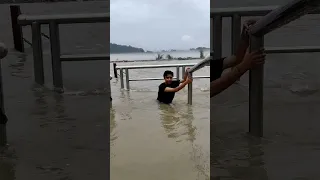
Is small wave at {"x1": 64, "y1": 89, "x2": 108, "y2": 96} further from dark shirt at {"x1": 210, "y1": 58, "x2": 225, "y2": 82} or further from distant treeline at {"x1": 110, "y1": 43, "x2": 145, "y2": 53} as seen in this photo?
dark shirt at {"x1": 210, "y1": 58, "x2": 225, "y2": 82}

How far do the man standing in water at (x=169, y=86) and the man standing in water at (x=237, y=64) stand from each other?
57mm

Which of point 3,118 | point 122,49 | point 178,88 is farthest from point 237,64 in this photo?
point 3,118

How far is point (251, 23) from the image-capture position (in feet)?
2.28

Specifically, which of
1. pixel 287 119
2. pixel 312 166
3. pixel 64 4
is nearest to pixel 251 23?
pixel 287 119

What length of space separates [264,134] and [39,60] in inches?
24.2

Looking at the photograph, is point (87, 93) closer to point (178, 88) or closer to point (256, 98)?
point (178, 88)

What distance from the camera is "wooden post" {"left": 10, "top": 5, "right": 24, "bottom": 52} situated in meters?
0.89

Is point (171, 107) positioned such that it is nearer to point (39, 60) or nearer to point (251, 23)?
point (251, 23)

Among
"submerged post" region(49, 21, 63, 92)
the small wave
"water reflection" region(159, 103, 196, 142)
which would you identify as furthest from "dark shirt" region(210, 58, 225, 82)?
"submerged post" region(49, 21, 63, 92)

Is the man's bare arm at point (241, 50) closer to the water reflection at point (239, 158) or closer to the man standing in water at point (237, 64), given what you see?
the man standing in water at point (237, 64)

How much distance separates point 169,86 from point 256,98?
0.67ft

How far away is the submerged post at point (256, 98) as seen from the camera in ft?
2.39

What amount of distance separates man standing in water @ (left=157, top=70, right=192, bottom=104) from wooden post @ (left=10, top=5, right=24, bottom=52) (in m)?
0.42

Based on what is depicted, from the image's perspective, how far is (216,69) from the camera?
2.37ft
